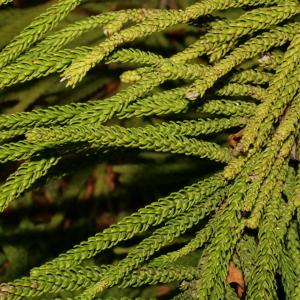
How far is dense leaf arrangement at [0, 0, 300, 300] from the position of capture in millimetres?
893

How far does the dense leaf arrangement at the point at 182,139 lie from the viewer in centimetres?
89

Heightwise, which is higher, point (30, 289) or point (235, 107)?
point (235, 107)

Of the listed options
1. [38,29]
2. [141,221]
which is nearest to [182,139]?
[141,221]

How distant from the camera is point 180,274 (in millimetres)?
1025

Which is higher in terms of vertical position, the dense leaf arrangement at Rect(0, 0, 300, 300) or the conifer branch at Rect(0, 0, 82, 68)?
the conifer branch at Rect(0, 0, 82, 68)

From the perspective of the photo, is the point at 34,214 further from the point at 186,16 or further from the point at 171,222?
the point at 186,16

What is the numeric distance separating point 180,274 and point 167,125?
286 mm

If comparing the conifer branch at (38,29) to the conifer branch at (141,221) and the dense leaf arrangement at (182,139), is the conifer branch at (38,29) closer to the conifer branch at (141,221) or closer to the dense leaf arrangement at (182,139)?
the dense leaf arrangement at (182,139)

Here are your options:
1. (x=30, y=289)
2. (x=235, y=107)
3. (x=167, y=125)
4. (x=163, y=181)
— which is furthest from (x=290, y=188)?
(x=163, y=181)

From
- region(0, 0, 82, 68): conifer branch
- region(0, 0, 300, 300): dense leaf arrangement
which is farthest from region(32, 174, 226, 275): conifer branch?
region(0, 0, 82, 68): conifer branch

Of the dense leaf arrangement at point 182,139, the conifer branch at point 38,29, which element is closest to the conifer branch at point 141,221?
the dense leaf arrangement at point 182,139

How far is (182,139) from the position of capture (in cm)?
101

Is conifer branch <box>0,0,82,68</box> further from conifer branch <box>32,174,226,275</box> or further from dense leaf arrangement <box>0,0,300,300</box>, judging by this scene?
A: conifer branch <box>32,174,226,275</box>

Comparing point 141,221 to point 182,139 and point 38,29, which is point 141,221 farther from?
point 38,29
